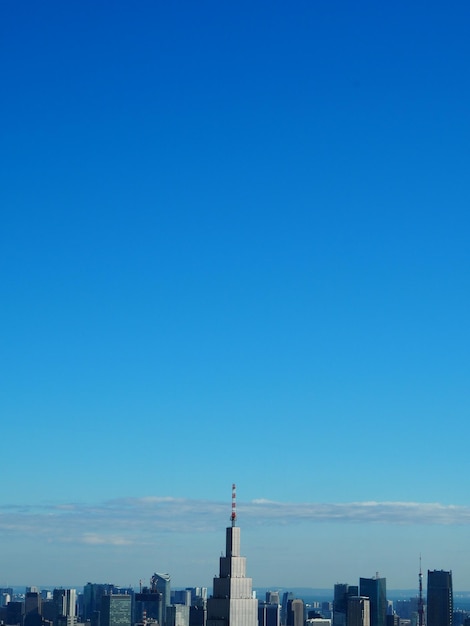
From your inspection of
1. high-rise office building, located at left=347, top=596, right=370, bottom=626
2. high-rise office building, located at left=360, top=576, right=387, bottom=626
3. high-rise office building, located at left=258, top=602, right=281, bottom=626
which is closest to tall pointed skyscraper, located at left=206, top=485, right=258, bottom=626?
high-rise office building, located at left=347, top=596, right=370, bottom=626

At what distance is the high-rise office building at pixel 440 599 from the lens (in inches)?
7500

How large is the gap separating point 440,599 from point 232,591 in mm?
117507

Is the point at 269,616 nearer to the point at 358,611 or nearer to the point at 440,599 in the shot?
the point at 358,611

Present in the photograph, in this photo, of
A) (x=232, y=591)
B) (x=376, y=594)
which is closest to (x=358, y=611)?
(x=376, y=594)

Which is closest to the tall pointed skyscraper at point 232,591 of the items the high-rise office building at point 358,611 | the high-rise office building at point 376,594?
the high-rise office building at point 358,611

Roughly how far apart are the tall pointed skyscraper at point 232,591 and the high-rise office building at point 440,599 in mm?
111493

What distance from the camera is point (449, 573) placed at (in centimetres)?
19512

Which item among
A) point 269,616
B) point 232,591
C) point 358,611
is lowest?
point 269,616

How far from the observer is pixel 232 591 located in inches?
3430

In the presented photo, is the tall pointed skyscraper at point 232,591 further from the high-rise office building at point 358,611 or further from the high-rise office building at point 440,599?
the high-rise office building at point 440,599

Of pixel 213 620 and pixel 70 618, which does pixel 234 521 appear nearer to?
pixel 213 620

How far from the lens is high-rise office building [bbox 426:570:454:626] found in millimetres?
190500

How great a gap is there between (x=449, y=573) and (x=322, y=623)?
34049 millimetres

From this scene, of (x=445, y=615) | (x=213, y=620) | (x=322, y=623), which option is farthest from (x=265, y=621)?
(x=213, y=620)
